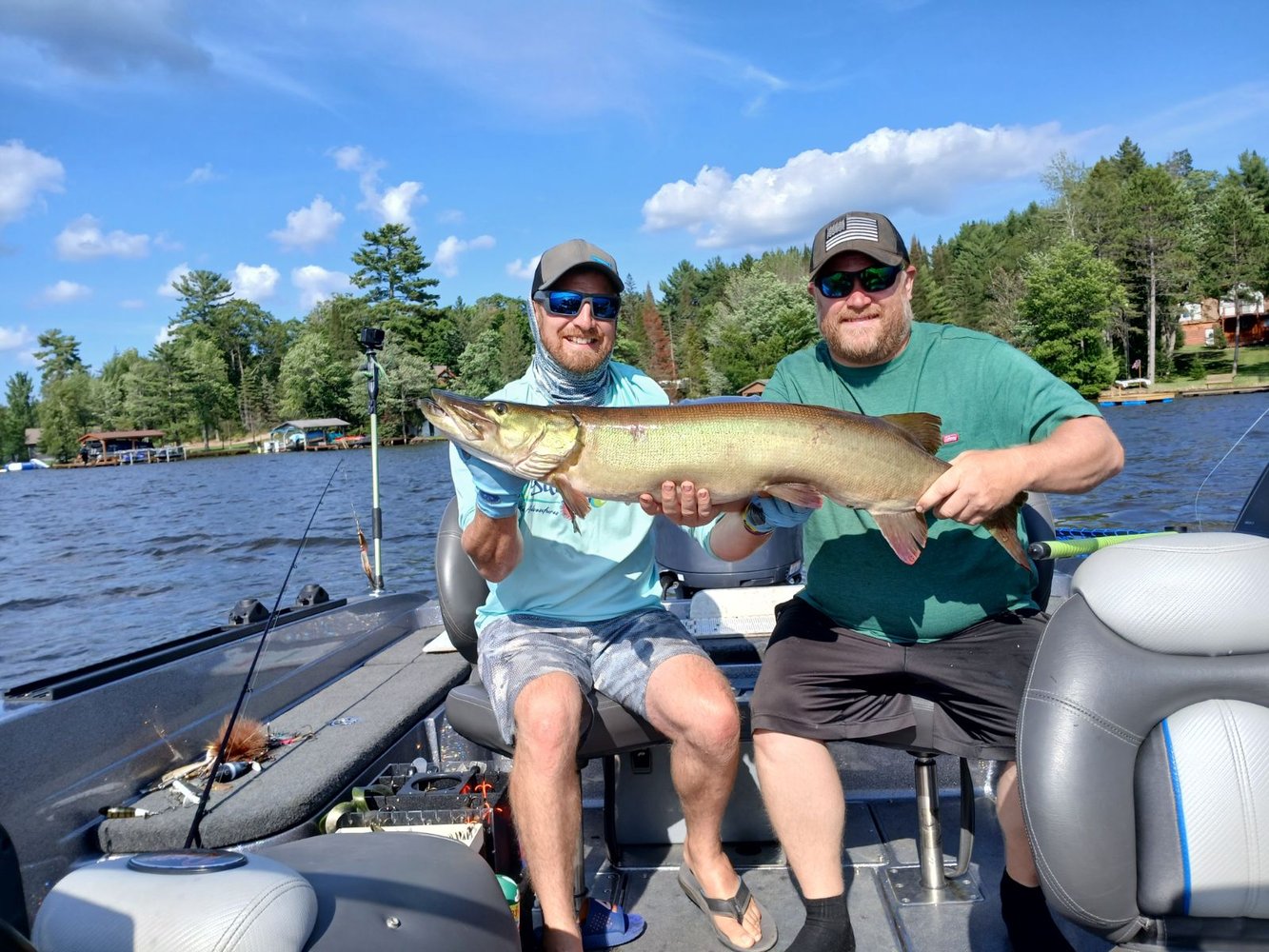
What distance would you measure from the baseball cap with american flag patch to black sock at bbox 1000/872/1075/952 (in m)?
1.90

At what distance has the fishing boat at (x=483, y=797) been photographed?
1521mm

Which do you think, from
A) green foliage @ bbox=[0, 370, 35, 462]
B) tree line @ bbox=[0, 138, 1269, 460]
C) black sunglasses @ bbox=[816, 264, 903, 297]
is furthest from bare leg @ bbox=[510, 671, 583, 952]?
green foliage @ bbox=[0, 370, 35, 462]

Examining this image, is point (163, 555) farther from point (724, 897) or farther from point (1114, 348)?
point (1114, 348)

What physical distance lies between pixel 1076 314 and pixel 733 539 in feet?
167

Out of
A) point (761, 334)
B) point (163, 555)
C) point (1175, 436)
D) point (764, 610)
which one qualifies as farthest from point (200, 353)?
point (764, 610)

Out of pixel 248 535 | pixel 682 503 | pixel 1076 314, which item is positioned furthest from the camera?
pixel 1076 314

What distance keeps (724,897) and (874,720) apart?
2.37 feet

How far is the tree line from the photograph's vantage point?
48438 mm

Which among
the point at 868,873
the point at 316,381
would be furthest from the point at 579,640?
the point at 316,381

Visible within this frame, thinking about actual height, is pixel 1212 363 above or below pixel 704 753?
above

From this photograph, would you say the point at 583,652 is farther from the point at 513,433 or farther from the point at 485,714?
the point at 513,433

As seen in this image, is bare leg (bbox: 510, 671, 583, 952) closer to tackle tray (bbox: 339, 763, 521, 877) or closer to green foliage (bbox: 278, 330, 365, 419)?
tackle tray (bbox: 339, 763, 521, 877)

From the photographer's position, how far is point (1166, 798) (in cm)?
177

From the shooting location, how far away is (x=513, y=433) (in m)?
2.51
